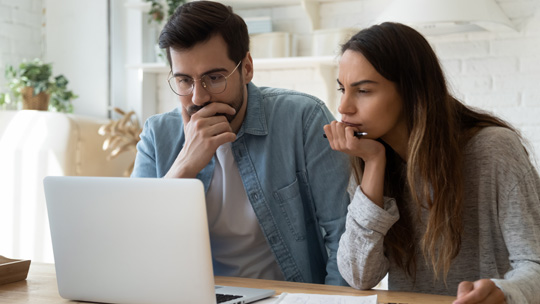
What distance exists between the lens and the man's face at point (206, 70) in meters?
1.58

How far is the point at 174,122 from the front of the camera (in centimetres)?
174

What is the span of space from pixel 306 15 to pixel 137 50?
97 centimetres

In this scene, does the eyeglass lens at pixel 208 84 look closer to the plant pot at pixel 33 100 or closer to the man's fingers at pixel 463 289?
the man's fingers at pixel 463 289

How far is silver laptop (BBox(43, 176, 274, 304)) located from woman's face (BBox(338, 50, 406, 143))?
0.40m

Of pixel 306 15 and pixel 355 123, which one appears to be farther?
pixel 306 15

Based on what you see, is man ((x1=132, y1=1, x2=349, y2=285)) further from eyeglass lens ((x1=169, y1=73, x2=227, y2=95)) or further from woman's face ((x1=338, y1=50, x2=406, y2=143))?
woman's face ((x1=338, y1=50, x2=406, y2=143))

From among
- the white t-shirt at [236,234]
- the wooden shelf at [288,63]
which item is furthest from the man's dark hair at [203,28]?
the wooden shelf at [288,63]

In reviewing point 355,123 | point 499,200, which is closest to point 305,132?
point 355,123

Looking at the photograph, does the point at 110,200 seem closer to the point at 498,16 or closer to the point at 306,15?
the point at 498,16

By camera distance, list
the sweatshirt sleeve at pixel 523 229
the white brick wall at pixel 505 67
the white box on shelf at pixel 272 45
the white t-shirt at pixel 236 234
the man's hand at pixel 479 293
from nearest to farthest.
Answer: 1. the man's hand at pixel 479 293
2. the sweatshirt sleeve at pixel 523 229
3. the white t-shirt at pixel 236 234
4. the white brick wall at pixel 505 67
5. the white box on shelf at pixel 272 45

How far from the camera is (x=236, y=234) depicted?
5.40 ft

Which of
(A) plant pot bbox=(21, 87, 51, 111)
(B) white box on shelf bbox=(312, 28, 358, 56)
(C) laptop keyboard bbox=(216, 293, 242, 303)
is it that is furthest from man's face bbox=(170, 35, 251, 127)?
(A) plant pot bbox=(21, 87, 51, 111)

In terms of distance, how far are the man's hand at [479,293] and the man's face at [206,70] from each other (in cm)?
81

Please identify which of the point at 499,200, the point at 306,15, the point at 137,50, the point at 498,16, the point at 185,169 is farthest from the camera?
the point at 137,50
